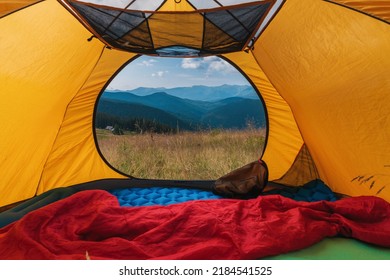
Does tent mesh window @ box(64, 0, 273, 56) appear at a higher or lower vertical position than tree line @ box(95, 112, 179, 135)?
higher

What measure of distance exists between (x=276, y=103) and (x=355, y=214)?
140 centimetres

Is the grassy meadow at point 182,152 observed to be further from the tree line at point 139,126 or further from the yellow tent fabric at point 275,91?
the yellow tent fabric at point 275,91

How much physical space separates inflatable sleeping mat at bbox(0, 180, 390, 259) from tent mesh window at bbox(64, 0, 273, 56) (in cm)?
107

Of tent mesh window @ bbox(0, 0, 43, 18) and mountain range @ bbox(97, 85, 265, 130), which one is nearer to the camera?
tent mesh window @ bbox(0, 0, 43, 18)

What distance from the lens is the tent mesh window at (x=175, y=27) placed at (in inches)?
70.8

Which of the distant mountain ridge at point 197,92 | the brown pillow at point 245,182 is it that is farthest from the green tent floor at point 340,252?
the distant mountain ridge at point 197,92

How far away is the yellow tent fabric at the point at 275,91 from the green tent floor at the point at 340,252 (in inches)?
20.3

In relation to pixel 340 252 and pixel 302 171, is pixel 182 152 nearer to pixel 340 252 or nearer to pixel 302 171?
pixel 302 171

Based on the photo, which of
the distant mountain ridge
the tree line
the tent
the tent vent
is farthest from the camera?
the distant mountain ridge

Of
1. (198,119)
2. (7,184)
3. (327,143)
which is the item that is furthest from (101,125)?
(327,143)

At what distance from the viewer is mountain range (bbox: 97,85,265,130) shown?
13.6 feet

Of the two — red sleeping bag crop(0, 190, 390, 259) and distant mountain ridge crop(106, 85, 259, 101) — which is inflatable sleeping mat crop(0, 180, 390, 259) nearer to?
red sleeping bag crop(0, 190, 390, 259)

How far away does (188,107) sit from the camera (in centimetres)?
486

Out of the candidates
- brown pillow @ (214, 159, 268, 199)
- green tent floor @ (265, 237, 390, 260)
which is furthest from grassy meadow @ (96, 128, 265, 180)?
green tent floor @ (265, 237, 390, 260)
